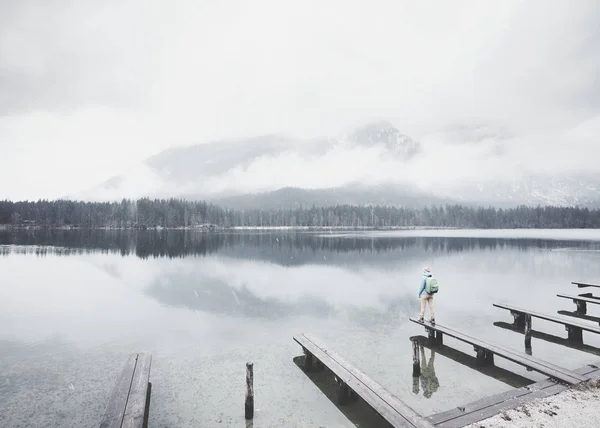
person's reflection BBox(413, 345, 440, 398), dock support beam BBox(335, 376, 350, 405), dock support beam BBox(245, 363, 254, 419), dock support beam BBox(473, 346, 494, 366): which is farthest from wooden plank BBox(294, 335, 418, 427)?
dock support beam BBox(473, 346, 494, 366)

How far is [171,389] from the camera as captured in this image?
15.5 m

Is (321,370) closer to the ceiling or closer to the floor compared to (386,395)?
closer to the floor

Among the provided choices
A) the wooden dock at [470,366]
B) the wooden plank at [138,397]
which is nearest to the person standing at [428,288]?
the wooden dock at [470,366]

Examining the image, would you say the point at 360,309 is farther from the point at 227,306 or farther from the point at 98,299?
the point at 98,299

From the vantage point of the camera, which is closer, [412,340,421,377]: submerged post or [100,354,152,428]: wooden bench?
[100,354,152,428]: wooden bench

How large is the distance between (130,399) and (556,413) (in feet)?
47.2

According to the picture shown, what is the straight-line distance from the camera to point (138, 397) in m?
12.4

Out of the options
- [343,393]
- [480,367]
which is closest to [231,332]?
[343,393]

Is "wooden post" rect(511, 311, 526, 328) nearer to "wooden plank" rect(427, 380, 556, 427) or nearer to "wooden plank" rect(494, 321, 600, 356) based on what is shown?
"wooden plank" rect(494, 321, 600, 356)

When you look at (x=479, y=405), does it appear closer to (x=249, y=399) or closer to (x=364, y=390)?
(x=364, y=390)

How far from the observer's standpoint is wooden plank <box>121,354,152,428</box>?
428 inches

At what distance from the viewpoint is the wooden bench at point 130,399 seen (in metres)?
10.9

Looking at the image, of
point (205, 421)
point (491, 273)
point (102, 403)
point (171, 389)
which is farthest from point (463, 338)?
point (491, 273)

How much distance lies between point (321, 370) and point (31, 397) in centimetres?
1251
